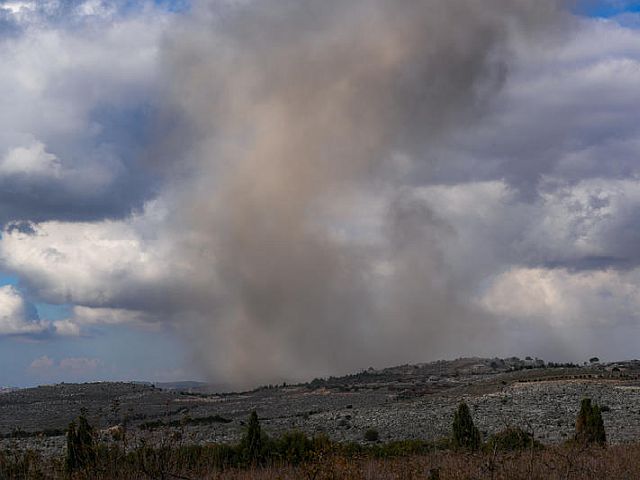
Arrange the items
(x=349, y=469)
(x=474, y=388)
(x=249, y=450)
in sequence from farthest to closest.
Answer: (x=474, y=388), (x=249, y=450), (x=349, y=469)

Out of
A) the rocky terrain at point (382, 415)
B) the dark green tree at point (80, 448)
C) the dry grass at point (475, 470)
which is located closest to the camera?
the dry grass at point (475, 470)

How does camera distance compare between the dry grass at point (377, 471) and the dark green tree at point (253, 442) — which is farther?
the dark green tree at point (253, 442)

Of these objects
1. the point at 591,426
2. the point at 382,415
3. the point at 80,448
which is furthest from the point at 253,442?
the point at 382,415

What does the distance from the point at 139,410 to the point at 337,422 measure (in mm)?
27296

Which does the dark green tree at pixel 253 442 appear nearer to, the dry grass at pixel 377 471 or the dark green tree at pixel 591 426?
the dry grass at pixel 377 471

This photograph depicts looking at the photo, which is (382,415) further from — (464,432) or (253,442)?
(253,442)

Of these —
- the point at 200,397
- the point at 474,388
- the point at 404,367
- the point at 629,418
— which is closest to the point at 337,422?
the point at 629,418

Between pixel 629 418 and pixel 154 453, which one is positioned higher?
pixel 154 453

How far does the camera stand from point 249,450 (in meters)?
18.8

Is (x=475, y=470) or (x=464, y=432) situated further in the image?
(x=464, y=432)

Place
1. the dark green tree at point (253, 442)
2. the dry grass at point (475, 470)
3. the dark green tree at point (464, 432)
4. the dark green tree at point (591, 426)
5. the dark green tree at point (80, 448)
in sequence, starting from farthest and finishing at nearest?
the dark green tree at point (464, 432), the dark green tree at point (591, 426), the dark green tree at point (253, 442), the dark green tree at point (80, 448), the dry grass at point (475, 470)

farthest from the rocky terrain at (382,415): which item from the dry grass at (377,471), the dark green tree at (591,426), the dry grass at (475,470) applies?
the dark green tree at (591,426)

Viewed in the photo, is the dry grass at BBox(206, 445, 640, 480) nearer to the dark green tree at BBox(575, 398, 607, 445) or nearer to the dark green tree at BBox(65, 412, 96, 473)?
the dark green tree at BBox(65, 412, 96, 473)

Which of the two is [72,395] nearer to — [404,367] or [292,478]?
[404,367]
